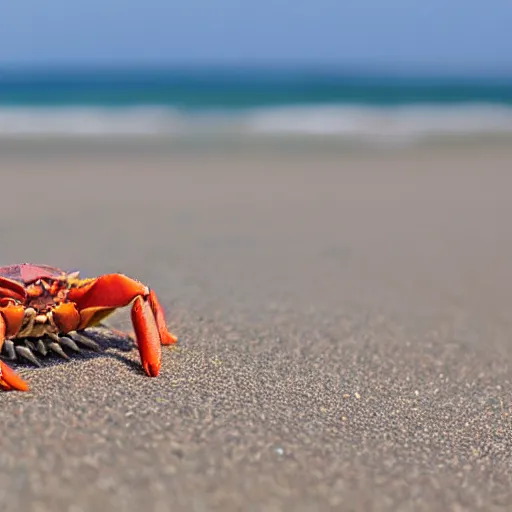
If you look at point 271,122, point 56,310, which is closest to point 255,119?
point 271,122

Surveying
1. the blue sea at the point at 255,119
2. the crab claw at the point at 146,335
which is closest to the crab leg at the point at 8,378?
the crab claw at the point at 146,335

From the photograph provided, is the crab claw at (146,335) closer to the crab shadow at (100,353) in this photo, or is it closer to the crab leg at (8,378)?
the crab shadow at (100,353)

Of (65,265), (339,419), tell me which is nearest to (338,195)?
(65,265)

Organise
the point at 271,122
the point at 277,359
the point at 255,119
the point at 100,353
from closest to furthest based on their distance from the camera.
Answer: the point at 100,353, the point at 277,359, the point at 271,122, the point at 255,119

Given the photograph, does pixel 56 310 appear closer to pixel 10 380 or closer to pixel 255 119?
pixel 10 380

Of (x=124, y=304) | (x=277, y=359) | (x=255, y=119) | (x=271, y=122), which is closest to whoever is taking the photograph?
(x=124, y=304)

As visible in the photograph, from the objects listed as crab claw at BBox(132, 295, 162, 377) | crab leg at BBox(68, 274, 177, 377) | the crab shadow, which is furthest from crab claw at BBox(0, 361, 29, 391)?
crab claw at BBox(132, 295, 162, 377)

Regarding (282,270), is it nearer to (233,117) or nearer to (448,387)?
(448,387)
